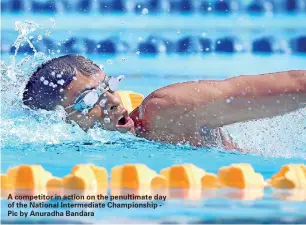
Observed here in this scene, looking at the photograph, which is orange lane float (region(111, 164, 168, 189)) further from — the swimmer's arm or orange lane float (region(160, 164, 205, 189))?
the swimmer's arm

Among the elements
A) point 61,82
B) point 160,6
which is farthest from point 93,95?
point 160,6

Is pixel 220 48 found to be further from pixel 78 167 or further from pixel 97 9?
pixel 78 167

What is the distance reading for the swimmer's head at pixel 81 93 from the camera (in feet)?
9.54

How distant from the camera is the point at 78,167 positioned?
7.93ft

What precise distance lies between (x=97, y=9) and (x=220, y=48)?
968 millimetres

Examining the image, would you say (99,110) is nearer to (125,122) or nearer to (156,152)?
(125,122)

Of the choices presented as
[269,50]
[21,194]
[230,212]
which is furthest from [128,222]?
[269,50]

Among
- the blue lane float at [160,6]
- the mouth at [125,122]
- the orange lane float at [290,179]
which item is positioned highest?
the blue lane float at [160,6]

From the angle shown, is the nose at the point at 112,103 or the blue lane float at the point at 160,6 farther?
the blue lane float at the point at 160,6

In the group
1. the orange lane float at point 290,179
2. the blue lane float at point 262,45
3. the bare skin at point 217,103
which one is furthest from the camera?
the blue lane float at point 262,45

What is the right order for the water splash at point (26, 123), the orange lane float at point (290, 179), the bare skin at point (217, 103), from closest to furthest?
1. the orange lane float at point (290, 179)
2. the bare skin at point (217, 103)
3. the water splash at point (26, 123)

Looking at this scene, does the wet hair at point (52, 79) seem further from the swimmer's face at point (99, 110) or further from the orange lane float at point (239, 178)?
the orange lane float at point (239, 178)

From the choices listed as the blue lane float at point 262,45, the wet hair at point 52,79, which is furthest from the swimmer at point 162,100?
the blue lane float at point 262,45

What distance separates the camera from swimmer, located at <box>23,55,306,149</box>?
2889 millimetres
